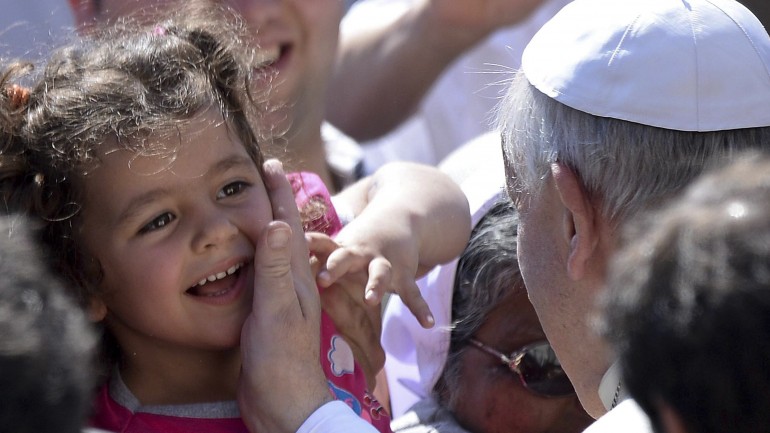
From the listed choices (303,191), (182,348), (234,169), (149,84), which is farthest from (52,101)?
(303,191)

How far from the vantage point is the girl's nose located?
1855 millimetres

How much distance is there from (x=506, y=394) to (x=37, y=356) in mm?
1590

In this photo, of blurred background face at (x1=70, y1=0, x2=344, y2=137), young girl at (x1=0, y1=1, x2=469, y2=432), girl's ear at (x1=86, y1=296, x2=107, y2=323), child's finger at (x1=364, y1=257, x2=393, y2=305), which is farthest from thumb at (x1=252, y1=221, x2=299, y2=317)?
blurred background face at (x1=70, y1=0, x2=344, y2=137)

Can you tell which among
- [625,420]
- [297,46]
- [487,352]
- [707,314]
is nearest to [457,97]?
[297,46]

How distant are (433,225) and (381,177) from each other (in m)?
0.30

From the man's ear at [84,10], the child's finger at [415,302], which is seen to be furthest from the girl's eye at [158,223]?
the man's ear at [84,10]

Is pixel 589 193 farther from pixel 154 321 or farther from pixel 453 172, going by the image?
pixel 453 172

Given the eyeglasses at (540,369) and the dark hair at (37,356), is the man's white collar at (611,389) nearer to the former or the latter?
the eyeglasses at (540,369)

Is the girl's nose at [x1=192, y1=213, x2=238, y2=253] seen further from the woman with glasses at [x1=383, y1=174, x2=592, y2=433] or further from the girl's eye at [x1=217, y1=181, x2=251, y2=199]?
the woman with glasses at [x1=383, y1=174, x2=592, y2=433]

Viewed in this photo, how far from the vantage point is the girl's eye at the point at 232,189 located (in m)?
1.96

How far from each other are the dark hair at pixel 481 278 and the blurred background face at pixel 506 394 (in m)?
0.02

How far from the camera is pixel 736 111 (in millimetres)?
1733

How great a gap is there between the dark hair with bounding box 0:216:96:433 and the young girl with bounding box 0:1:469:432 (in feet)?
2.76

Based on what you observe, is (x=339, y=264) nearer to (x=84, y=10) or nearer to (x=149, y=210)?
(x=149, y=210)
